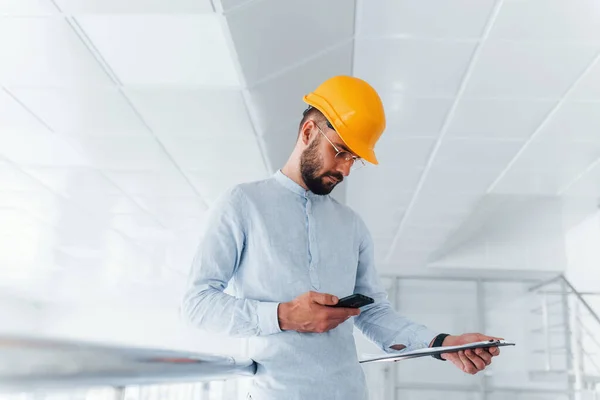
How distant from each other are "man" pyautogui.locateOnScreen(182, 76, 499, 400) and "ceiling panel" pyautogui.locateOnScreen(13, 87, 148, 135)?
6.98 feet

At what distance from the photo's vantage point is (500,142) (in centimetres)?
382

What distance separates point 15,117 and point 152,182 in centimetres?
122

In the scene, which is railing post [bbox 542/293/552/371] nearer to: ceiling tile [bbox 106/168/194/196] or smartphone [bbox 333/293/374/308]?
ceiling tile [bbox 106/168/194/196]

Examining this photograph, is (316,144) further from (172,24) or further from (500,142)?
(500,142)

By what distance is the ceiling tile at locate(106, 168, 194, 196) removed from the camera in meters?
4.31

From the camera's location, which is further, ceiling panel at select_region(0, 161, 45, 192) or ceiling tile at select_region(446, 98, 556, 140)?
ceiling panel at select_region(0, 161, 45, 192)

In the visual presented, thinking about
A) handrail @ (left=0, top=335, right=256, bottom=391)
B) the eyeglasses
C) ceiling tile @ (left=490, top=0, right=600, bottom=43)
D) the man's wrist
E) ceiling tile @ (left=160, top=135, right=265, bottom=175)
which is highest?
ceiling tile @ (left=490, top=0, right=600, bottom=43)

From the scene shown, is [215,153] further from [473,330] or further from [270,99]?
[473,330]

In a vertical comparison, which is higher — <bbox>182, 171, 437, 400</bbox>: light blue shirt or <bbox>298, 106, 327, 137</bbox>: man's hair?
<bbox>298, 106, 327, 137</bbox>: man's hair

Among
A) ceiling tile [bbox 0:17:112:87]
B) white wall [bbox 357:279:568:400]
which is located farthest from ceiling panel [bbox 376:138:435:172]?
white wall [bbox 357:279:568:400]

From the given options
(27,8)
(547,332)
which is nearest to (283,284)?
(27,8)

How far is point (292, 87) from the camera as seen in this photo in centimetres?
310

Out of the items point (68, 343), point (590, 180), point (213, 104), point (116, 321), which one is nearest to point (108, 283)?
point (116, 321)

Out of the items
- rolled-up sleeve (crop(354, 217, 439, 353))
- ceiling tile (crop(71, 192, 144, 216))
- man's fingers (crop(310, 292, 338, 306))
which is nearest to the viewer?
man's fingers (crop(310, 292, 338, 306))
